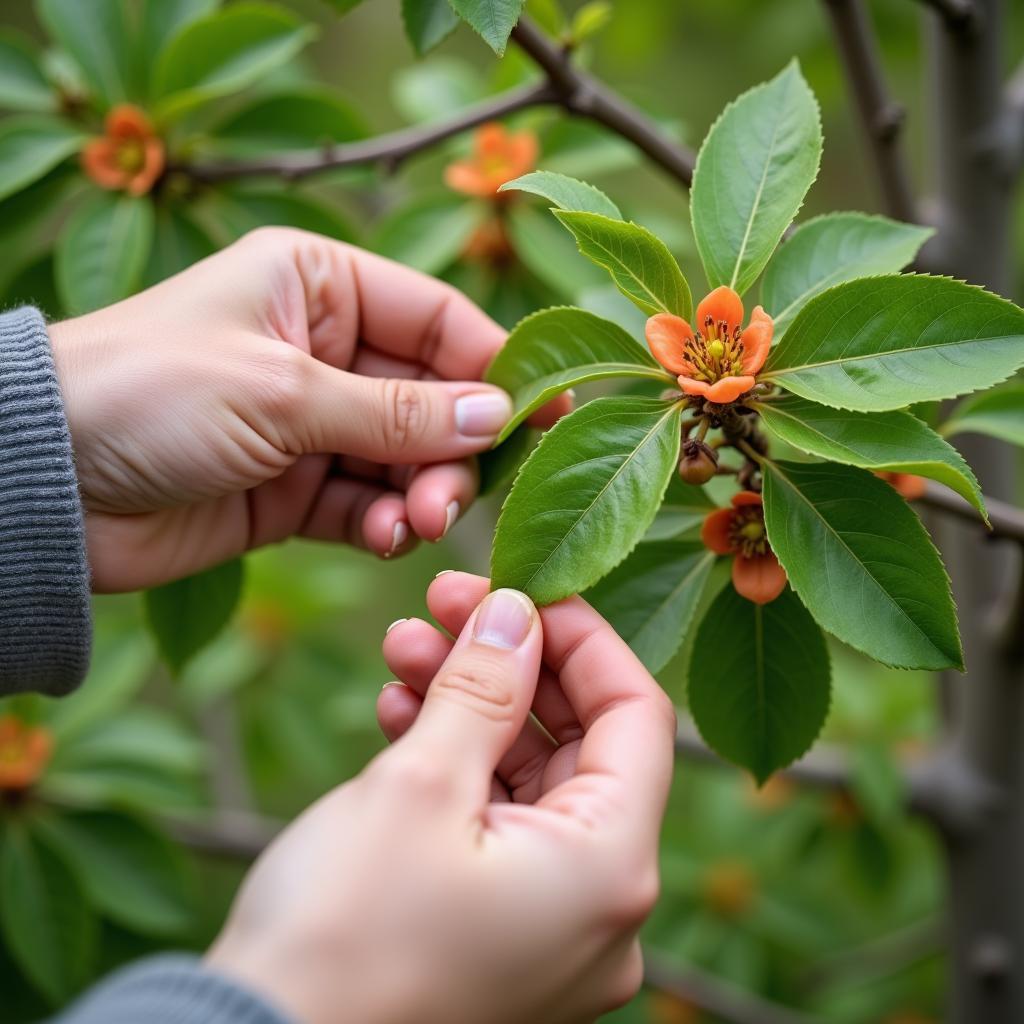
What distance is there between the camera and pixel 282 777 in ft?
9.04

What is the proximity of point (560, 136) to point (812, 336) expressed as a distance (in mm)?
888

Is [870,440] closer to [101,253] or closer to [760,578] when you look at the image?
[760,578]

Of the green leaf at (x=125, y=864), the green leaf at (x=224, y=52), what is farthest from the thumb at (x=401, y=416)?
the green leaf at (x=125, y=864)

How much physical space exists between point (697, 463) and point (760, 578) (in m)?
0.14

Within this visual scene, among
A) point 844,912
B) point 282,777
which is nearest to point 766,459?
point 282,777

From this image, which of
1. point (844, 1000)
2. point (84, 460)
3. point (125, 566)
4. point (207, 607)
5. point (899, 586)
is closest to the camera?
point (899, 586)

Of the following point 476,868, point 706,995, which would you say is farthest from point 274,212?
point 706,995

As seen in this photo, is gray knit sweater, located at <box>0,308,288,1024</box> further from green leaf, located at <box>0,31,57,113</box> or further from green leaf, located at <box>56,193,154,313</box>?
green leaf, located at <box>0,31,57,113</box>

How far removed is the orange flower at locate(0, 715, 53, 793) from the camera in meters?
1.92

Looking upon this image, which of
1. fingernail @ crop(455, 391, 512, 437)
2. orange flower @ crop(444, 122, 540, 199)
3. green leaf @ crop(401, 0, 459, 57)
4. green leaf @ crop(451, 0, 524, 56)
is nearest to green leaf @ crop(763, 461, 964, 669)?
fingernail @ crop(455, 391, 512, 437)

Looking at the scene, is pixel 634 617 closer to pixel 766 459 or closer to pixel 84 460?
pixel 766 459

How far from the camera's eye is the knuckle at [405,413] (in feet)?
4.10

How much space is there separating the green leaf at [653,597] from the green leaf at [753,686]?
0.09ft

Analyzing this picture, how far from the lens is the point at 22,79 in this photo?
163 centimetres
